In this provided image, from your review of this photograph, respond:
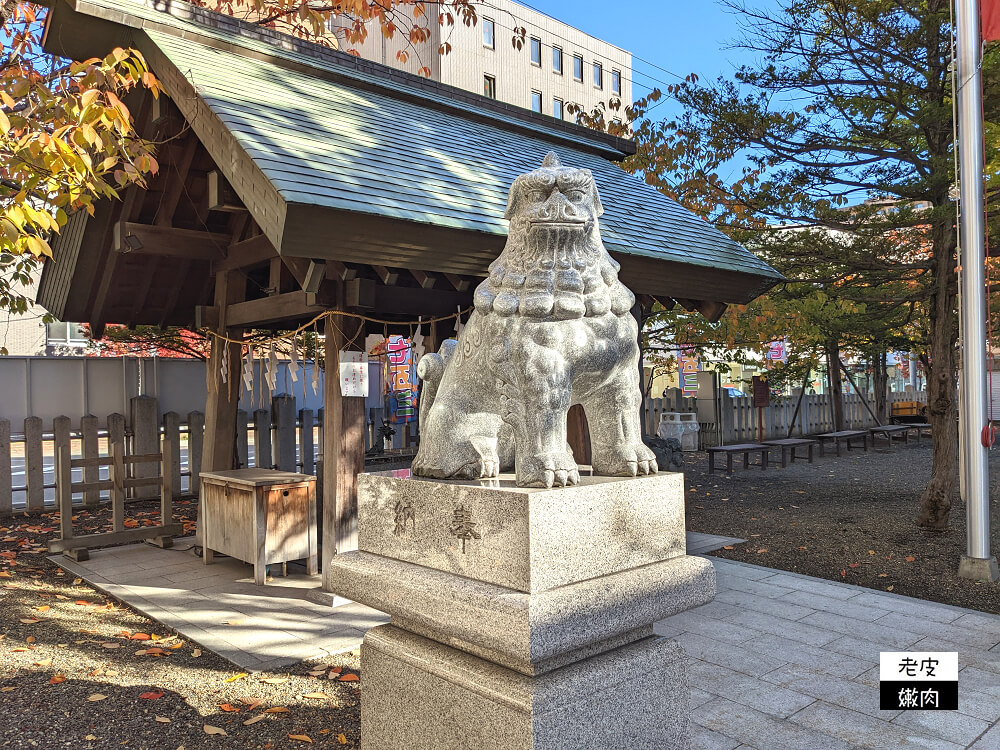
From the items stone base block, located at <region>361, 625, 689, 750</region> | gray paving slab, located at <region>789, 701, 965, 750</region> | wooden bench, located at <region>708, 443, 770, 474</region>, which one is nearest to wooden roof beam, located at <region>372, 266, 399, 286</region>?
stone base block, located at <region>361, 625, 689, 750</region>

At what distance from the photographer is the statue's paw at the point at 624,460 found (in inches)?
123

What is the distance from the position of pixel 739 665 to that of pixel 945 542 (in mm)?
4645

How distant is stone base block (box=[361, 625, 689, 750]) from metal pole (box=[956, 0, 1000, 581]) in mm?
4519

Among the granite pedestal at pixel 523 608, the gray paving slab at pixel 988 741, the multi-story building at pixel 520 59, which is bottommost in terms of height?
the gray paving slab at pixel 988 741

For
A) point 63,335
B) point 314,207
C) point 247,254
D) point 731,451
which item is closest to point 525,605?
point 314,207

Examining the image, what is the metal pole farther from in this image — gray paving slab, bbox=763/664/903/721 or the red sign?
the red sign

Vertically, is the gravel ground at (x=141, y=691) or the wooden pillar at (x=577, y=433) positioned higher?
the wooden pillar at (x=577, y=433)

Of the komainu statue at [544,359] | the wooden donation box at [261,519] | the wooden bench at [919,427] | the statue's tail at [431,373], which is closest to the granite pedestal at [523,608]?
the komainu statue at [544,359]

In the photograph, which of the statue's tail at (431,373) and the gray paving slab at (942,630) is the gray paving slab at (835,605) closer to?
the gray paving slab at (942,630)

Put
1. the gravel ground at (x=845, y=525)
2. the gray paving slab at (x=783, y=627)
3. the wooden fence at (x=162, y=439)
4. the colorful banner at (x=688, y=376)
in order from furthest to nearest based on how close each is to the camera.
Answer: the colorful banner at (x=688, y=376) < the wooden fence at (x=162, y=439) < the gravel ground at (x=845, y=525) < the gray paving slab at (x=783, y=627)

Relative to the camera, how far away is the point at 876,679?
14.4 feet

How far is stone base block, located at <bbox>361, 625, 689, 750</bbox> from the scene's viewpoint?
2.61m

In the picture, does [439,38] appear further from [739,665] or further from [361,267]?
[739,665]

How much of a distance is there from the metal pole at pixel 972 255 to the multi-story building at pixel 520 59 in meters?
23.7
